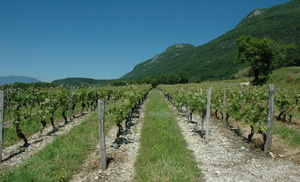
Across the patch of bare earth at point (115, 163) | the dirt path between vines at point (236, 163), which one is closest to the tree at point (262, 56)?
the dirt path between vines at point (236, 163)

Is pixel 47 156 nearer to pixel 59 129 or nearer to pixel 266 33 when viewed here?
pixel 59 129

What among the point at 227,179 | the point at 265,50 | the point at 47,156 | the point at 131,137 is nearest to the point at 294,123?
the point at 227,179

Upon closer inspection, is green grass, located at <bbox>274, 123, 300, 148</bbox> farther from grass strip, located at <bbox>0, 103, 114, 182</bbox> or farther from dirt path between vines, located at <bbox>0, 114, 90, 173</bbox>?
dirt path between vines, located at <bbox>0, 114, 90, 173</bbox>

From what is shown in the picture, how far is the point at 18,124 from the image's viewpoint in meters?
6.65

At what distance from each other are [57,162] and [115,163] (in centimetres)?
159

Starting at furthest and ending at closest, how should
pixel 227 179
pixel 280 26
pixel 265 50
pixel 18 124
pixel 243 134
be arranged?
pixel 280 26 → pixel 265 50 → pixel 243 134 → pixel 18 124 → pixel 227 179

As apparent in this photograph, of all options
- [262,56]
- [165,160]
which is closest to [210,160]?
[165,160]

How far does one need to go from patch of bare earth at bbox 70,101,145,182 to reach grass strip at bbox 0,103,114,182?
262 millimetres

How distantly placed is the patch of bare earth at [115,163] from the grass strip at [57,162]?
0.26 meters

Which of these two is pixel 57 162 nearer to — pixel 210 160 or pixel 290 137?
pixel 210 160

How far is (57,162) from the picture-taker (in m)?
5.25

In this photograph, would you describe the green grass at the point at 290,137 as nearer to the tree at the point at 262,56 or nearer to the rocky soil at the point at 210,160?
the rocky soil at the point at 210,160

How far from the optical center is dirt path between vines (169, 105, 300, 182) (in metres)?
4.67

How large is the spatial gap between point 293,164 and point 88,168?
18.7ft
